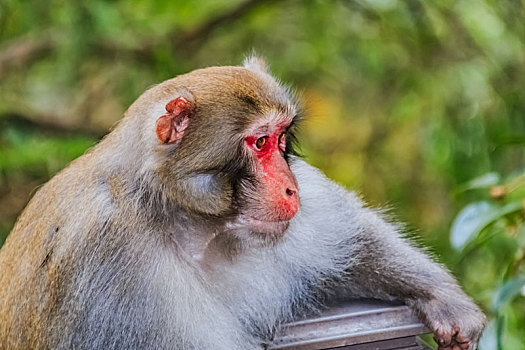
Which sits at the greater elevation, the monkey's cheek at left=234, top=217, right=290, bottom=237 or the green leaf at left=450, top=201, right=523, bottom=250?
the monkey's cheek at left=234, top=217, right=290, bottom=237

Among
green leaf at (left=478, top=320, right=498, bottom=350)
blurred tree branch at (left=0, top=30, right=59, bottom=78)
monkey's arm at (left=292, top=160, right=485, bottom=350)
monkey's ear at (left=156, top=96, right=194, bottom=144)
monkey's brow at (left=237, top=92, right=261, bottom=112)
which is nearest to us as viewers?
monkey's ear at (left=156, top=96, right=194, bottom=144)

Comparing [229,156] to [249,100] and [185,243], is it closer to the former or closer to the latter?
[249,100]

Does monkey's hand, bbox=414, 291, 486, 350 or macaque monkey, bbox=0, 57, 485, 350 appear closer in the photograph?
macaque monkey, bbox=0, 57, 485, 350

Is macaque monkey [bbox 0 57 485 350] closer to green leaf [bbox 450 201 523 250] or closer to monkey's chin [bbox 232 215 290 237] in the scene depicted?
monkey's chin [bbox 232 215 290 237]

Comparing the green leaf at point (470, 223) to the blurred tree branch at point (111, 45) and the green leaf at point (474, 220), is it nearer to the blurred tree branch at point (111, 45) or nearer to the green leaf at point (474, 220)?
the green leaf at point (474, 220)

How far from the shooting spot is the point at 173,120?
2363 millimetres

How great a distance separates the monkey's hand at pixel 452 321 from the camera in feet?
8.21

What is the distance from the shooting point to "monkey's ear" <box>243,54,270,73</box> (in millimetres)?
2791

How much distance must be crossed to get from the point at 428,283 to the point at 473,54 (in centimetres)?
324

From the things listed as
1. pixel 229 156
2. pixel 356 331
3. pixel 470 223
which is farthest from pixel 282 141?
pixel 470 223

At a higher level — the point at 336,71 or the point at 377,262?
the point at 377,262

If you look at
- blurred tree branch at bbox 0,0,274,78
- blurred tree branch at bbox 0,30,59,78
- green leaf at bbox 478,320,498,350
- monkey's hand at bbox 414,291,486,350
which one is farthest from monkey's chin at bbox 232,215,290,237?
blurred tree branch at bbox 0,30,59,78

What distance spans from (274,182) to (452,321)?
75cm

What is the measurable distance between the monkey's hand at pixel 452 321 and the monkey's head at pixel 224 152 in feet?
1.81
